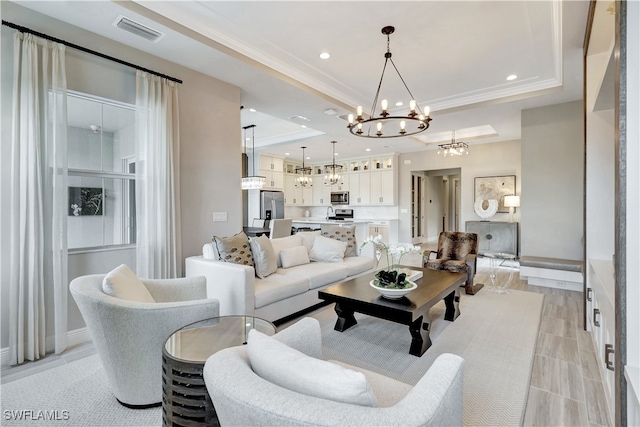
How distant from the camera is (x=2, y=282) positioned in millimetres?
2361

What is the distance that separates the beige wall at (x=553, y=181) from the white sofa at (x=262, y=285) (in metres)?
3.51

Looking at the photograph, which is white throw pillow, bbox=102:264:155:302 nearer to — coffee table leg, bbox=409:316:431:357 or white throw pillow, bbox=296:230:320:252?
coffee table leg, bbox=409:316:431:357

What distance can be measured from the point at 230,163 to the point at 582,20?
13.1 feet

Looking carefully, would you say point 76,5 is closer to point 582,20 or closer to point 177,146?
point 177,146

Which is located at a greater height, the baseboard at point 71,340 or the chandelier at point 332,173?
the chandelier at point 332,173

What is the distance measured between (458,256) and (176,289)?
158 inches

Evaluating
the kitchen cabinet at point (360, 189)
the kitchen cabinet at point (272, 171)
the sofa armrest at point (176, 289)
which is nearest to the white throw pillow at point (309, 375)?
the sofa armrest at point (176, 289)

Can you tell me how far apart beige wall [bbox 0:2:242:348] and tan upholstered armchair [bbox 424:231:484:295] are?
298cm

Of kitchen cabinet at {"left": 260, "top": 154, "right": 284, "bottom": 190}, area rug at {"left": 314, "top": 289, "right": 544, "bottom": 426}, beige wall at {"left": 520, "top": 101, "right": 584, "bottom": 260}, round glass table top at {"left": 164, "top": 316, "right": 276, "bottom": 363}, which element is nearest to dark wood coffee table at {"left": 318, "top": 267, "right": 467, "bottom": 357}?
area rug at {"left": 314, "top": 289, "right": 544, "bottom": 426}

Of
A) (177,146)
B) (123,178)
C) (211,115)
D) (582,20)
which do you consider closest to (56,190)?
(123,178)

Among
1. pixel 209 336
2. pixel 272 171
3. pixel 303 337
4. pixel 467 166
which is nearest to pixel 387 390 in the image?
pixel 303 337

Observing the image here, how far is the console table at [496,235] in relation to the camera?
6.83 metres

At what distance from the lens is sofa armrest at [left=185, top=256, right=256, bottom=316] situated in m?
2.74

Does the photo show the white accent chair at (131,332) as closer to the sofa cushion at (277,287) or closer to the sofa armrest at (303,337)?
the sofa armrest at (303,337)
